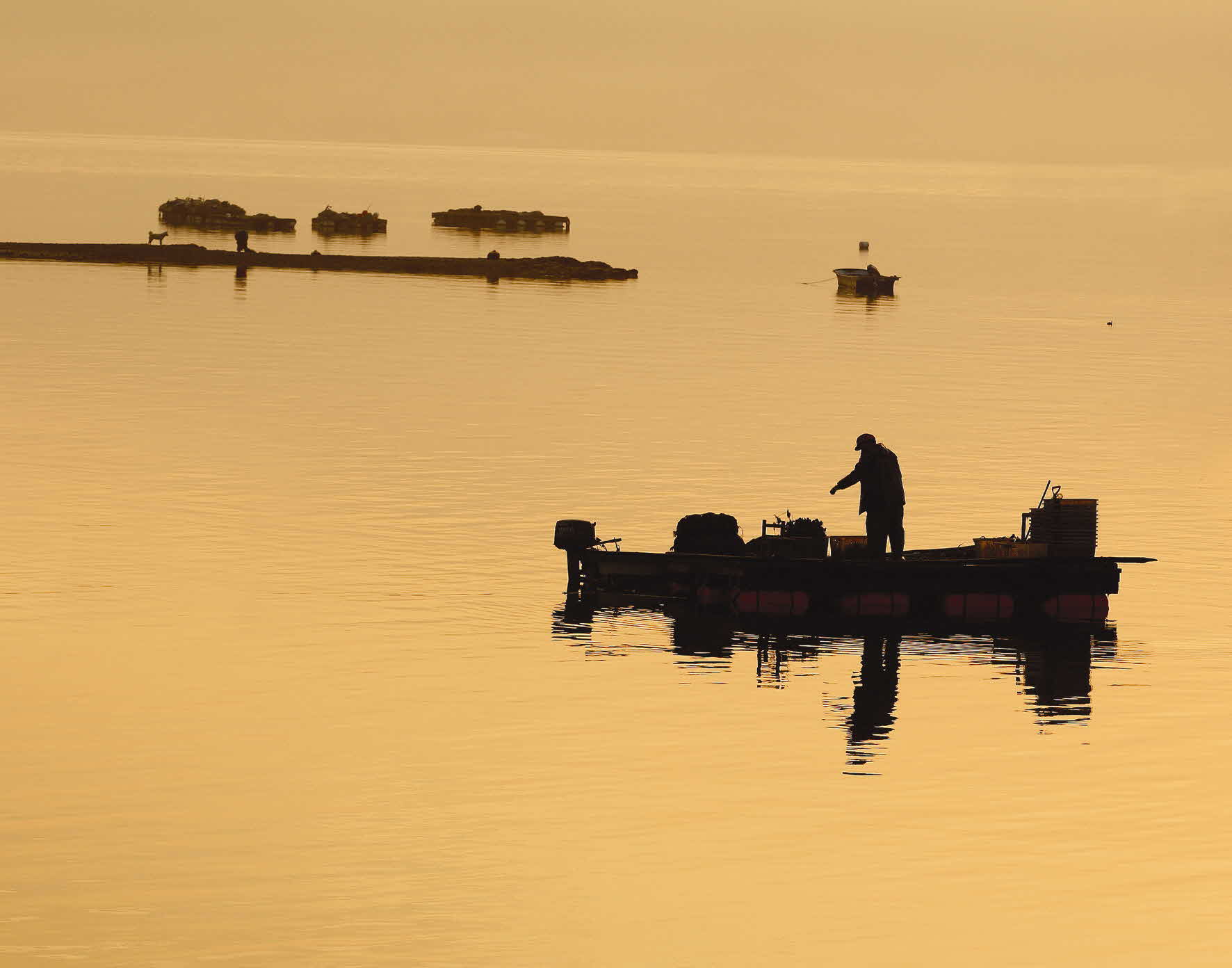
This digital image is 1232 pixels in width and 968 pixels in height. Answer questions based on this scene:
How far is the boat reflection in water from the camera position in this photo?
106 ft

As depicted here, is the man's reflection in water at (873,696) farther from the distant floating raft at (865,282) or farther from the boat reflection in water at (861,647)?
the distant floating raft at (865,282)

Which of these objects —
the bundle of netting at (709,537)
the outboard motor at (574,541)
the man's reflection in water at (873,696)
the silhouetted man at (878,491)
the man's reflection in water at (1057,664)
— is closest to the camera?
the man's reflection in water at (873,696)

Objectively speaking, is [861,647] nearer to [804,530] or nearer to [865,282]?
[804,530]

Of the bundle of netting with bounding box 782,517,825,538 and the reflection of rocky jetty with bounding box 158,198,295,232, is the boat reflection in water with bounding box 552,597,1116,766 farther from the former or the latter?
the reflection of rocky jetty with bounding box 158,198,295,232

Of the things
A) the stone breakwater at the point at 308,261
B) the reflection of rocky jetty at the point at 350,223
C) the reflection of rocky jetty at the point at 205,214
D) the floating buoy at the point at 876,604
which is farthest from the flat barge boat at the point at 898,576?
the reflection of rocky jetty at the point at 205,214

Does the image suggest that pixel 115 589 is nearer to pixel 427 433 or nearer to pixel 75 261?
pixel 427 433

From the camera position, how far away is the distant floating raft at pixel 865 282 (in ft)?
453

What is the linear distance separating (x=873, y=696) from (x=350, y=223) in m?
162

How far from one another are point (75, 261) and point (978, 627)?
10414 centimetres

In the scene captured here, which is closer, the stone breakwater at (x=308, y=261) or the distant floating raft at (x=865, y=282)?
the stone breakwater at (x=308, y=261)

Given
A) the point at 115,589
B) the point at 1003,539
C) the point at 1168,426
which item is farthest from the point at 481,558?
the point at 1168,426

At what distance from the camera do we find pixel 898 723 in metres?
30.3

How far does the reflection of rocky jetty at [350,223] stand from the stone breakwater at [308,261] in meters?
52.3

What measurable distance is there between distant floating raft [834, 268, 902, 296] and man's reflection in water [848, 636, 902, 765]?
103875 mm
